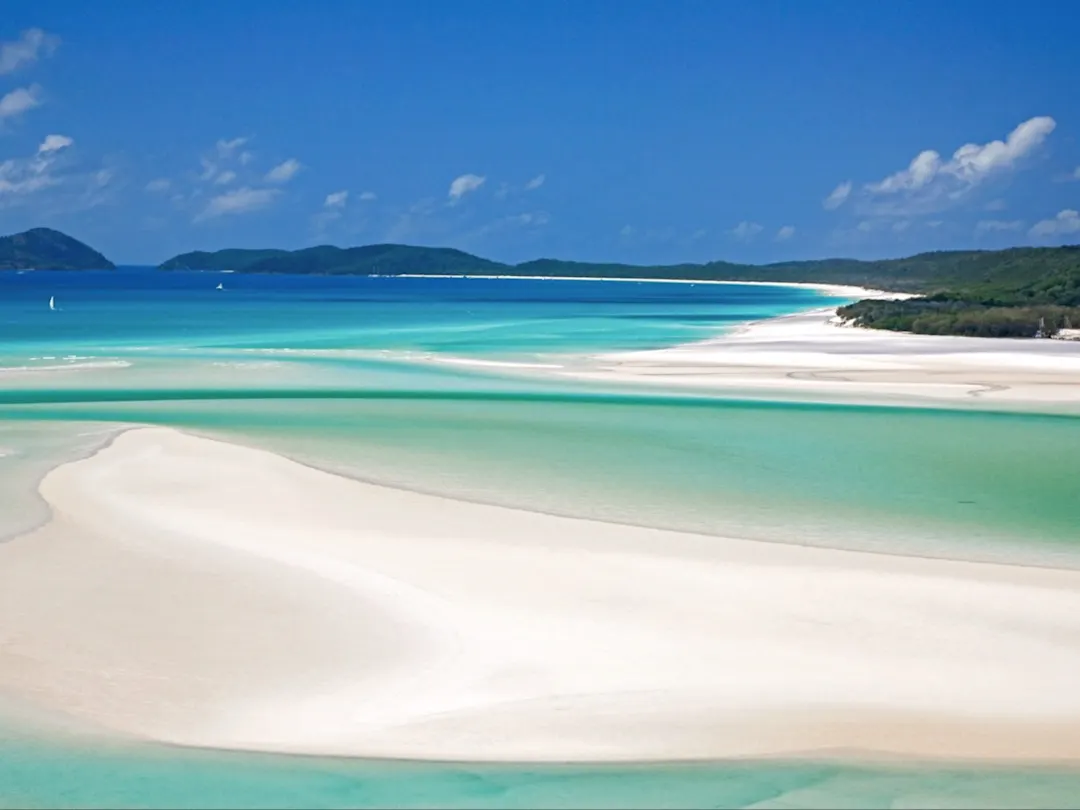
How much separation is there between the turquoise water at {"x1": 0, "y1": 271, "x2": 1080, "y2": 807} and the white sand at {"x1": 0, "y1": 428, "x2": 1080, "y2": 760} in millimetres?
354

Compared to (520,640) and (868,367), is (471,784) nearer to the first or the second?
(520,640)

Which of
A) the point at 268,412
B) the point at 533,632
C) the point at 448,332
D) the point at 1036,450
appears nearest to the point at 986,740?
the point at 533,632

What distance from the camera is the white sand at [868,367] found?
25420 mm

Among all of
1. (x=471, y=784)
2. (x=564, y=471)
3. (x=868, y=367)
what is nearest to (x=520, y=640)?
(x=471, y=784)

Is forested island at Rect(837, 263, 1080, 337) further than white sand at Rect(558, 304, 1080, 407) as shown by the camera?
Yes

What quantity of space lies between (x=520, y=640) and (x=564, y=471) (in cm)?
734

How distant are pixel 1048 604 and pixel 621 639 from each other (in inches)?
125

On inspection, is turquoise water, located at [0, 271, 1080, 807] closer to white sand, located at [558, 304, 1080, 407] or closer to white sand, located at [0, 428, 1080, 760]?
white sand, located at [0, 428, 1080, 760]

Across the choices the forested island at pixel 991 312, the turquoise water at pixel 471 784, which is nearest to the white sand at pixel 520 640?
the turquoise water at pixel 471 784

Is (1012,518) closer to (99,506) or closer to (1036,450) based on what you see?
(1036,450)

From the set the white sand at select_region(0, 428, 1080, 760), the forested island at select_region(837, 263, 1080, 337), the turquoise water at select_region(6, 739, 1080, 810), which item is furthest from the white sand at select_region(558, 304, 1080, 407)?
the turquoise water at select_region(6, 739, 1080, 810)

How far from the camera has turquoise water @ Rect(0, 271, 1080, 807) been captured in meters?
6.48

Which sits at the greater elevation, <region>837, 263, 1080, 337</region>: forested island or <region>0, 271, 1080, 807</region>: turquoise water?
<region>837, 263, 1080, 337</region>: forested island

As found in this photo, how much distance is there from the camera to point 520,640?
8.55m
